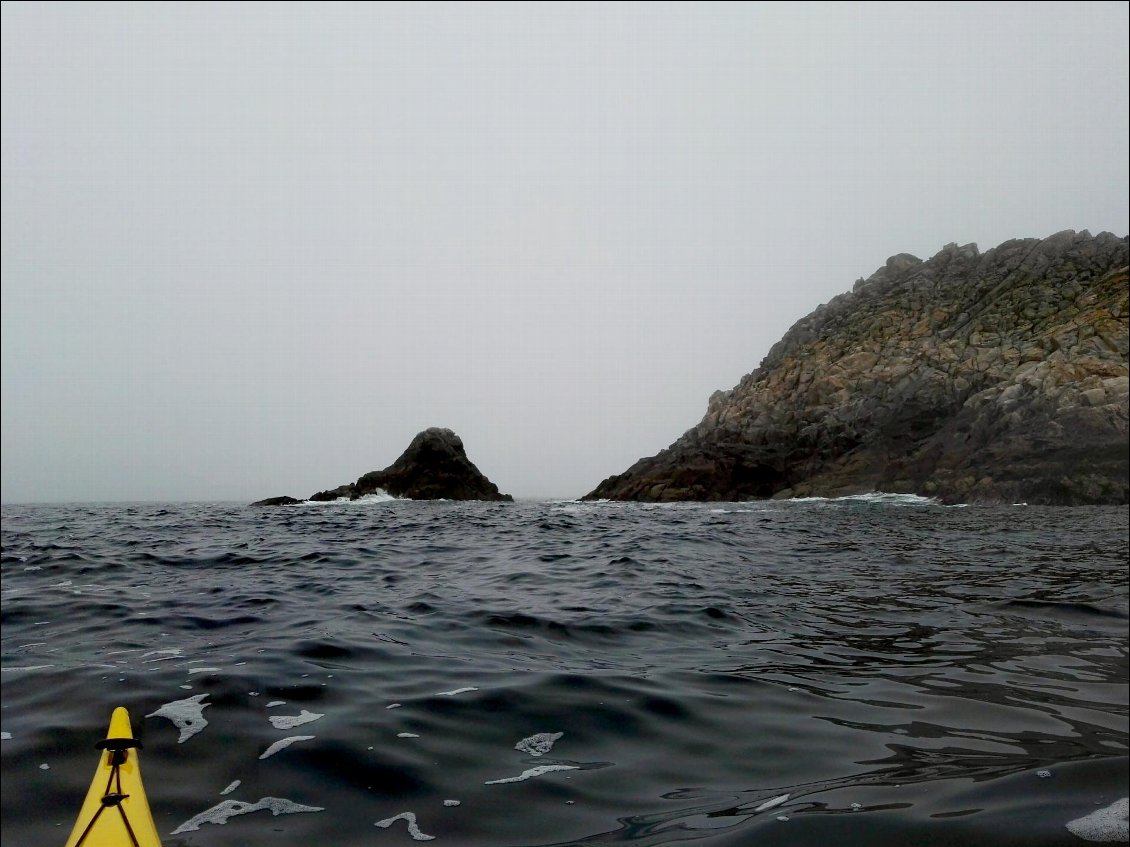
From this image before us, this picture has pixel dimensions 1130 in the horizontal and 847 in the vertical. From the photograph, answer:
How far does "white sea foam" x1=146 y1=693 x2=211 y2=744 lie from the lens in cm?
446

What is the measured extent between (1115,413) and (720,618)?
41.8 metres

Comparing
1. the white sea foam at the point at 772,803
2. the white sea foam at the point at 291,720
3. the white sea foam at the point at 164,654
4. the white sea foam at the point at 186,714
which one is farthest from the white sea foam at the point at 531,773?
the white sea foam at the point at 164,654

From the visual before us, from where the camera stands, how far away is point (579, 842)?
303 cm

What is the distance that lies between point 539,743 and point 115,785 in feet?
7.90

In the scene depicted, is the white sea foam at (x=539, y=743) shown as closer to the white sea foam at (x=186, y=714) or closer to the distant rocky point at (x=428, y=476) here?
the white sea foam at (x=186, y=714)

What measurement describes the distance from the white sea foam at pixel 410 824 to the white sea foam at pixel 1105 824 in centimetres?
301

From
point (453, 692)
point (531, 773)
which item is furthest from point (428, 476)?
point (531, 773)

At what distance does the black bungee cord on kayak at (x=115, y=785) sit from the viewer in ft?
8.63

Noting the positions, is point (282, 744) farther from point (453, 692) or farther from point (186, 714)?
point (453, 692)

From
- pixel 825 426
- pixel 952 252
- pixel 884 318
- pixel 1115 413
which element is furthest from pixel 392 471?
pixel 952 252

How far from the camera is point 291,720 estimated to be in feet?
15.2

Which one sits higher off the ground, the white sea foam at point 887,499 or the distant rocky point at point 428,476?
the distant rocky point at point 428,476

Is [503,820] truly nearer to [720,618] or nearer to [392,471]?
[720,618]

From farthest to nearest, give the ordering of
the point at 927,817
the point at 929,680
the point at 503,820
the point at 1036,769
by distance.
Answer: the point at 929,680 < the point at 1036,769 < the point at 503,820 < the point at 927,817
